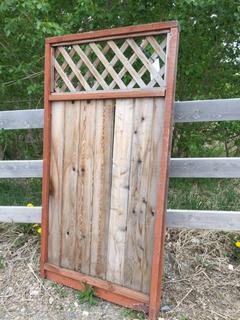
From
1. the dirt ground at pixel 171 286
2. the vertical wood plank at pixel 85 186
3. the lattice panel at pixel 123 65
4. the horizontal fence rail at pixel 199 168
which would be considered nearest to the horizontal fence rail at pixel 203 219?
the horizontal fence rail at pixel 199 168

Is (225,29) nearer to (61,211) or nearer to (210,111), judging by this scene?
(210,111)

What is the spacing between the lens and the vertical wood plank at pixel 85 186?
2621 mm

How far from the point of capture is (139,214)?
2451mm

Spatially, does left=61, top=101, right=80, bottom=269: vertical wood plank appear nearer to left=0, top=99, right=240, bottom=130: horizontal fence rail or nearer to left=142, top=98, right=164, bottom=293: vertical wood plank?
left=142, top=98, right=164, bottom=293: vertical wood plank

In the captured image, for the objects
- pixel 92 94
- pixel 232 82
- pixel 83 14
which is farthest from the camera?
pixel 232 82

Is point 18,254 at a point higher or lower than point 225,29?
lower

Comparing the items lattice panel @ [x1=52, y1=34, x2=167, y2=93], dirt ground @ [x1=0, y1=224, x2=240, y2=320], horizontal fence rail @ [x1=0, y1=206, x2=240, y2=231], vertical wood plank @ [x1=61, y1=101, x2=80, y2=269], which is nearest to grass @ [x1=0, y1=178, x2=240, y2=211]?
dirt ground @ [x1=0, y1=224, x2=240, y2=320]

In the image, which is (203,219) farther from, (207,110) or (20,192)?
(20,192)

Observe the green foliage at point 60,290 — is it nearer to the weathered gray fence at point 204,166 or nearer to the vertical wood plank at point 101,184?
the vertical wood plank at point 101,184

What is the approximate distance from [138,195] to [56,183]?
0.74 metres

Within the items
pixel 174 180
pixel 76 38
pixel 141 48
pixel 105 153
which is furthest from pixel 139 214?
pixel 174 180

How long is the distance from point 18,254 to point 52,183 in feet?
2.93

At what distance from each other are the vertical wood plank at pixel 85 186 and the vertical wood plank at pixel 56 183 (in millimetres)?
186

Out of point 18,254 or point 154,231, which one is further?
point 18,254
